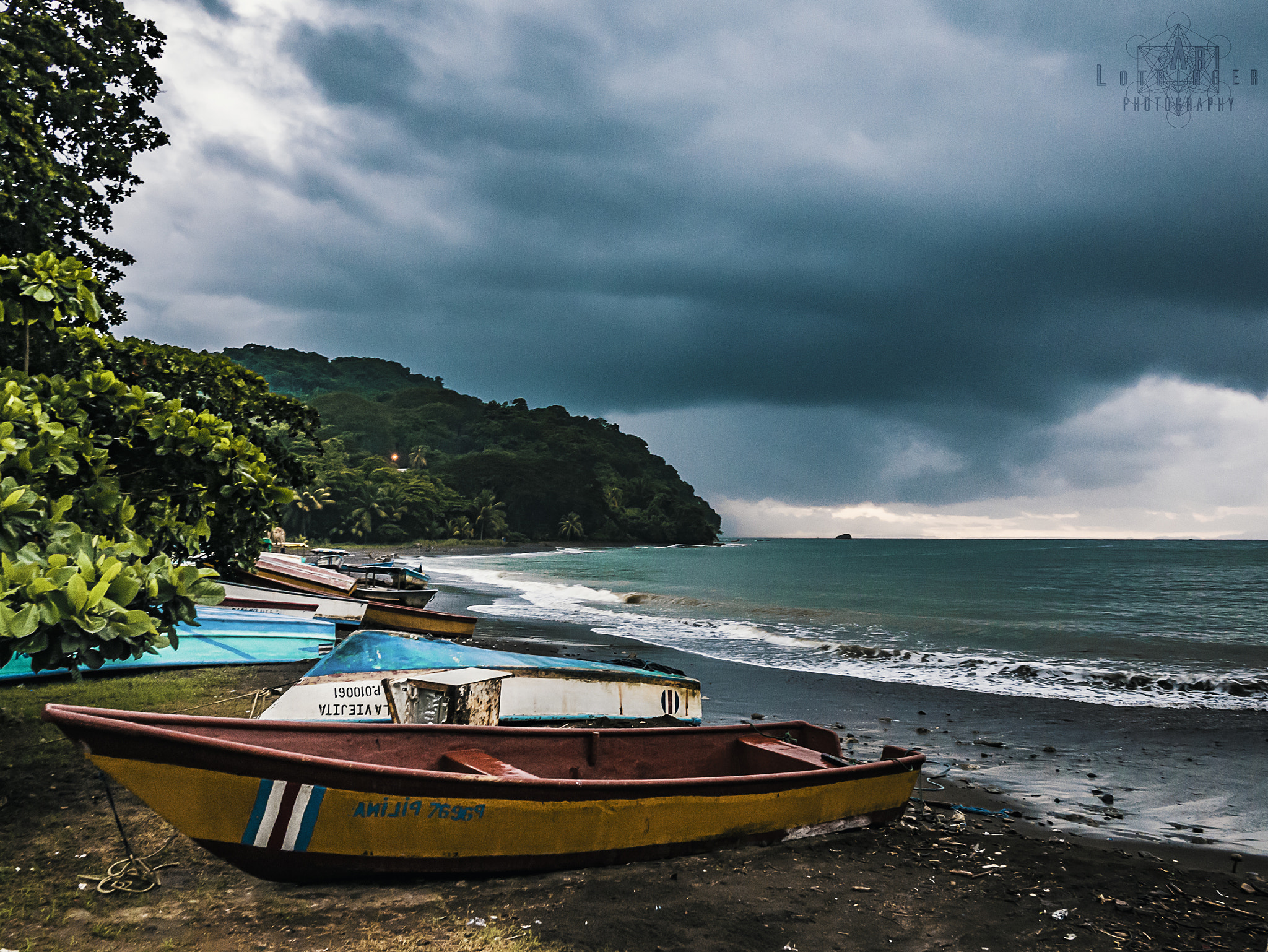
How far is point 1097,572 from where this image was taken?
202 feet

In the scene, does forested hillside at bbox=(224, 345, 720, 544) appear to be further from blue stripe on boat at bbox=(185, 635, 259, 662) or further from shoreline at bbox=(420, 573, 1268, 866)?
shoreline at bbox=(420, 573, 1268, 866)

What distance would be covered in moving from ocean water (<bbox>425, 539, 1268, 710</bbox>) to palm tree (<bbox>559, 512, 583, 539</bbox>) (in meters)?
70.3

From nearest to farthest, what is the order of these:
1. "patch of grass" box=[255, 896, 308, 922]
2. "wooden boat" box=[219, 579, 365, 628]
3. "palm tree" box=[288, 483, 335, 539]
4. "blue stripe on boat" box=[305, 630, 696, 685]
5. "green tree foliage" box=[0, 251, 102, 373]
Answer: "patch of grass" box=[255, 896, 308, 922] → "green tree foliage" box=[0, 251, 102, 373] → "blue stripe on boat" box=[305, 630, 696, 685] → "wooden boat" box=[219, 579, 365, 628] → "palm tree" box=[288, 483, 335, 539]

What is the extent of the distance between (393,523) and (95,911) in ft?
329

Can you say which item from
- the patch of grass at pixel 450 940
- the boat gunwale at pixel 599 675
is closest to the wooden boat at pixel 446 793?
the patch of grass at pixel 450 940

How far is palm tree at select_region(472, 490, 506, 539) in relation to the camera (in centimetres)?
11631

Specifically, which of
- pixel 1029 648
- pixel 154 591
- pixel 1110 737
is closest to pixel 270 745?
pixel 154 591

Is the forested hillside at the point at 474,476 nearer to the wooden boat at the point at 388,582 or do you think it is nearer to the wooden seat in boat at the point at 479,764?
the wooden boat at the point at 388,582

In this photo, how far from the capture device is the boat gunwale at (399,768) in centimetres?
395

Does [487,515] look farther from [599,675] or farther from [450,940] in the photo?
[450,940]

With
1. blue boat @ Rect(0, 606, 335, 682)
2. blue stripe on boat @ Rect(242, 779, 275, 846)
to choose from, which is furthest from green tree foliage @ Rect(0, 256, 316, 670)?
blue boat @ Rect(0, 606, 335, 682)

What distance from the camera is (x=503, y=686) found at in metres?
9.77

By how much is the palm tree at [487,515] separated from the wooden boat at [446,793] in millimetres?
112725

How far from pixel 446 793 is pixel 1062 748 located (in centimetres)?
992
